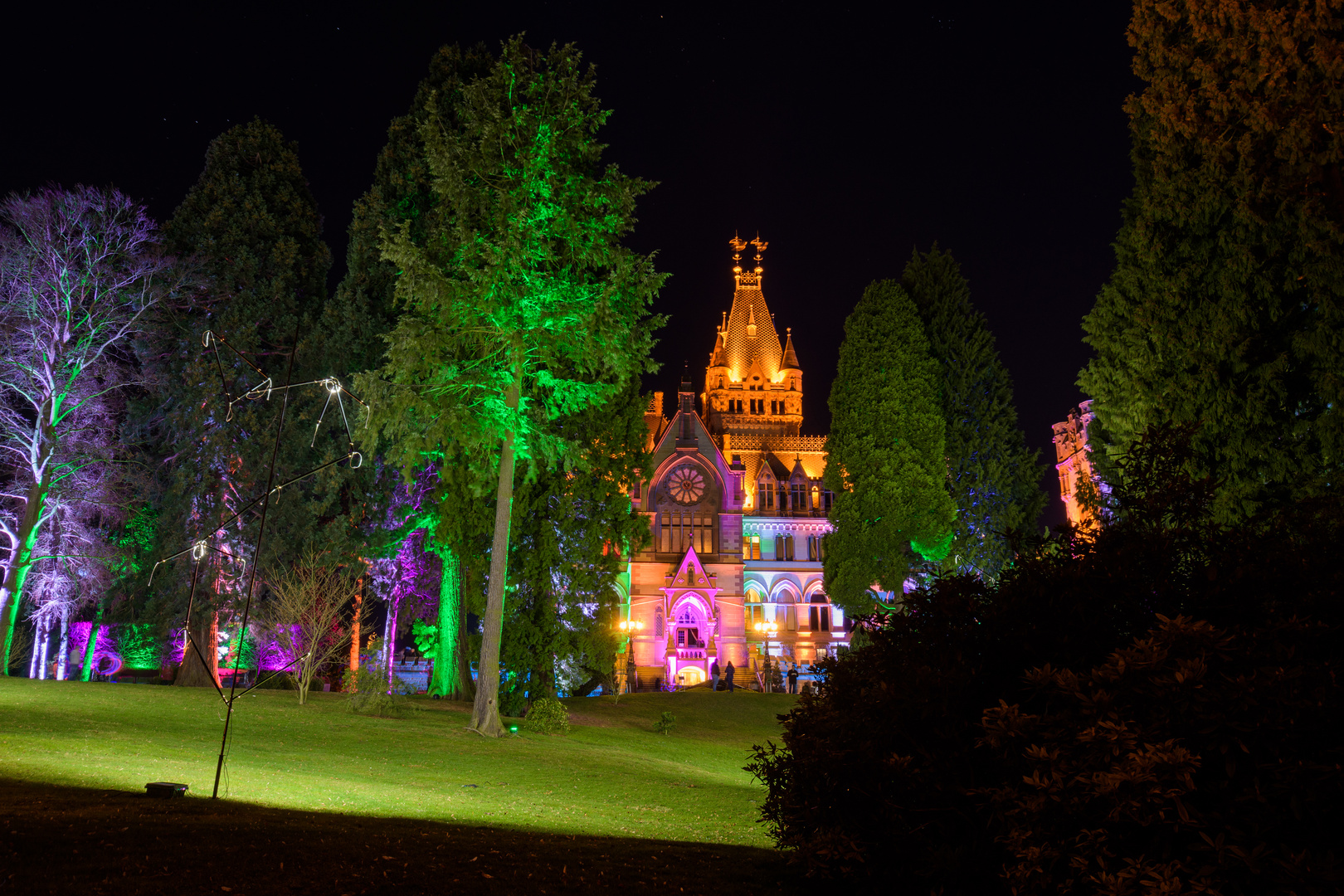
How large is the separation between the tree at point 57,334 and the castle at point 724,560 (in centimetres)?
2175

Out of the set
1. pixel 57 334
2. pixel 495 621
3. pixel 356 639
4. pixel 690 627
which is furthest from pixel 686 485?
pixel 495 621

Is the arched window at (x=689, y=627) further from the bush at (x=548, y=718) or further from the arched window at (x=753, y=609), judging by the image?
the bush at (x=548, y=718)

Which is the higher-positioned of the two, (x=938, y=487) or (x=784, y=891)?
(x=938, y=487)

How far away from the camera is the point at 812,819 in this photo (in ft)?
17.9

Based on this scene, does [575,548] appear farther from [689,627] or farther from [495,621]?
[689,627]

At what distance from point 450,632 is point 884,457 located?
1689 centimetres

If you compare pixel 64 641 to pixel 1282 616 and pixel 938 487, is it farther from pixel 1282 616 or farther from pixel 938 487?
pixel 1282 616

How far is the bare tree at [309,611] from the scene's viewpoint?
18.5 metres

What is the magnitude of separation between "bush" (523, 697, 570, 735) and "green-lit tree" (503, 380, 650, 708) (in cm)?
187

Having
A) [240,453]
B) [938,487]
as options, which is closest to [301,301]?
[240,453]

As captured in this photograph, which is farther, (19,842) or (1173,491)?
(1173,491)

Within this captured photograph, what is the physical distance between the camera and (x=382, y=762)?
12094 mm

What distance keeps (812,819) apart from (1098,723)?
222cm

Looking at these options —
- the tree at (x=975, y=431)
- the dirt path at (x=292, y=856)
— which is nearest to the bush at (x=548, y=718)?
the dirt path at (x=292, y=856)
